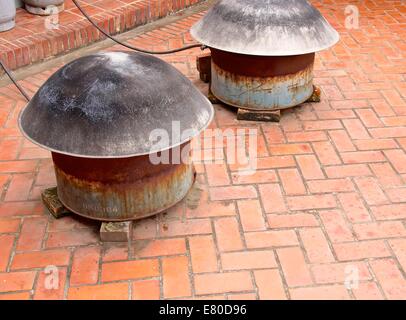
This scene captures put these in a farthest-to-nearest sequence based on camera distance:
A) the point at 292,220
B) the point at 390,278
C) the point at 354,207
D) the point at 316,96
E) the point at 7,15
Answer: the point at 7,15, the point at 316,96, the point at 354,207, the point at 292,220, the point at 390,278

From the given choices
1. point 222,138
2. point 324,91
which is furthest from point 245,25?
point 324,91

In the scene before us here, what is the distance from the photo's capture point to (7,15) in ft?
18.3

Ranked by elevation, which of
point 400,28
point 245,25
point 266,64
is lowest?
point 400,28

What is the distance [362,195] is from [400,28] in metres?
3.51

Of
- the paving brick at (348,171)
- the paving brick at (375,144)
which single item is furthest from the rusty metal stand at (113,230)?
the paving brick at (375,144)

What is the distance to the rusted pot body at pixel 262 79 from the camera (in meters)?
4.36

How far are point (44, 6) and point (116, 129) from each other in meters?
3.65

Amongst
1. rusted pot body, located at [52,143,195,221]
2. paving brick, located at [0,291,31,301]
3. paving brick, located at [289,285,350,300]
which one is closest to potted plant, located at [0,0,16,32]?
rusted pot body, located at [52,143,195,221]

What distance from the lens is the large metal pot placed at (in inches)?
117

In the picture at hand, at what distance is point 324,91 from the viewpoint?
509 centimetres

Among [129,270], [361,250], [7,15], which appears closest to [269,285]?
[361,250]

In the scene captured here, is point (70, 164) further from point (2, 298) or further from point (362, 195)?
point (362, 195)

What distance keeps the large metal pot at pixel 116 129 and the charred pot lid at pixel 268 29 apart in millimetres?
1015

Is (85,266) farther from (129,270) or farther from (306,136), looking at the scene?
(306,136)
